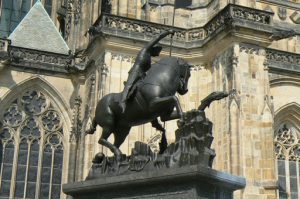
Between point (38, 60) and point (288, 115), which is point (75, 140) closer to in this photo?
point (38, 60)

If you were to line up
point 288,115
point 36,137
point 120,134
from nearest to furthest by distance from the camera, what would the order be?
1. point 120,134
2. point 36,137
3. point 288,115

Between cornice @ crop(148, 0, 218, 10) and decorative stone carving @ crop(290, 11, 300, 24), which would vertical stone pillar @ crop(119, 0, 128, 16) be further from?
decorative stone carving @ crop(290, 11, 300, 24)

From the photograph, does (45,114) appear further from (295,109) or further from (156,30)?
(295,109)

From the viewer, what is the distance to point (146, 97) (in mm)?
5852

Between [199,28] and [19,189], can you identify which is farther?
[19,189]

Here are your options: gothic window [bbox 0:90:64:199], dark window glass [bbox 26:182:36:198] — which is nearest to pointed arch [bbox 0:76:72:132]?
gothic window [bbox 0:90:64:199]

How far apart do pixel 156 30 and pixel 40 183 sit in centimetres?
640

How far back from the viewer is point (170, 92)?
19.3ft

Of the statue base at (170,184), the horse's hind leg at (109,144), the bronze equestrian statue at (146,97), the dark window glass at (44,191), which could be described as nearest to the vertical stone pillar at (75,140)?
the dark window glass at (44,191)

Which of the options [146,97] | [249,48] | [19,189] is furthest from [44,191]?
[146,97]

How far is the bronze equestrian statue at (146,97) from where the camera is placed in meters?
5.79

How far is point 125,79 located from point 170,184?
31.4ft

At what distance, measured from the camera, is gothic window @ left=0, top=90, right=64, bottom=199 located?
16.5m

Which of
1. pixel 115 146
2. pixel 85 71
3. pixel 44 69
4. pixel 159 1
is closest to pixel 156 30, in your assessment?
pixel 159 1
